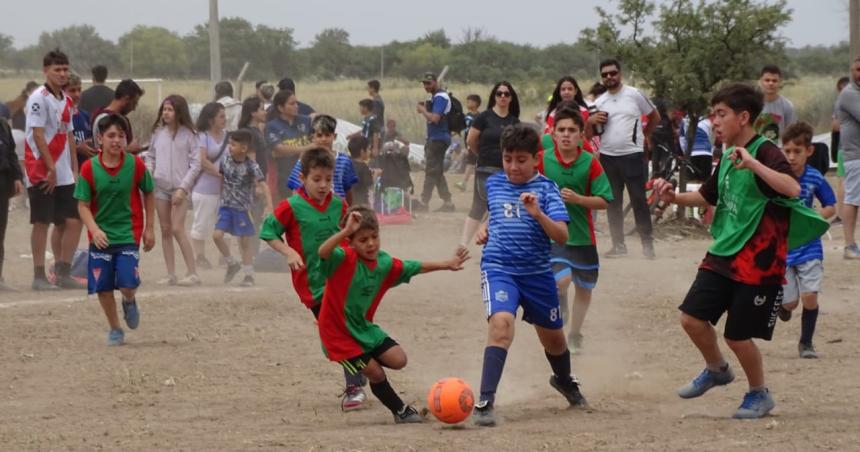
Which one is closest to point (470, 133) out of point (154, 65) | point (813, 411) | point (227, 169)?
point (227, 169)

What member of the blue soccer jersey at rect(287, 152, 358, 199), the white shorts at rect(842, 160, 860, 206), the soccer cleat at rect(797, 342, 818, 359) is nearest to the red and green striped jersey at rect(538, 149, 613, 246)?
the blue soccer jersey at rect(287, 152, 358, 199)

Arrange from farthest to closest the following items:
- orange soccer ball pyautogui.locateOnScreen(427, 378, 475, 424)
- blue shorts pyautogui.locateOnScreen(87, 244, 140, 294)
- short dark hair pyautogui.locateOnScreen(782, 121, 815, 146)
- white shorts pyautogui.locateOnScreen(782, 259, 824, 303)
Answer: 1. blue shorts pyautogui.locateOnScreen(87, 244, 140, 294)
2. white shorts pyautogui.locateOnScreen(782, 259, 824, 303)
3. short dark hair pyautogui.locateOnScreen(782, 121, 815, 146)
4. orange soccer ball pyautogui.locateOnScreen(427, 378, 475, 424)

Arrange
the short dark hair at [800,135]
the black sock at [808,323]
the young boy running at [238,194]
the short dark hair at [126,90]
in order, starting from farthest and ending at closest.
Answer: the young boy running at [238,194] < the short dark hair at [126,90] < the black sock at [808,323] < the short dark hair at [800,135]

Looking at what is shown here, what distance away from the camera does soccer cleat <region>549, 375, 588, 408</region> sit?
7.87 meters

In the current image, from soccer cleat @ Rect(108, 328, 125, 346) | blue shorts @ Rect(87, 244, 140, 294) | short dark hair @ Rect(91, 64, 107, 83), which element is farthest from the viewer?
short dark hair @ Rect(91, 64, 107, 83)

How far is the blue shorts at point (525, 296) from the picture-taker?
24.5ft

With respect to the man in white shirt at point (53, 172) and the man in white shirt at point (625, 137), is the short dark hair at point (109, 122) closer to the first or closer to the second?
the man in white shirt at point (53, 172)

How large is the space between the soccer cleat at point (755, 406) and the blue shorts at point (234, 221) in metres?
7.28

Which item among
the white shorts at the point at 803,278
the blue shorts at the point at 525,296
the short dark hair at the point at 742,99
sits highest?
the short dark hair at the point at 742,99

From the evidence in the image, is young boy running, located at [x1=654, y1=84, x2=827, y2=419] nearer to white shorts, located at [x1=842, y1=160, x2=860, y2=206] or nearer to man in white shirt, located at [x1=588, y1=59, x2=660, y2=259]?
man in white shirt, located at [x1=588, y1=59, x2=660, y2=259]

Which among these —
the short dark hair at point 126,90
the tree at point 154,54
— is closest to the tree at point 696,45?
the short dark hair at point 126,90

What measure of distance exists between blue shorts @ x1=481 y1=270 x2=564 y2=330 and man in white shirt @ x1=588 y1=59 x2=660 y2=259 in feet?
21.6

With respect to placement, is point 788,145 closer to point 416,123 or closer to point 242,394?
point 242,394

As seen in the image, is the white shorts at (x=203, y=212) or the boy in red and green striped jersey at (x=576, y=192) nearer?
the boy in red and green striped jersey at (x=576, y=192)
